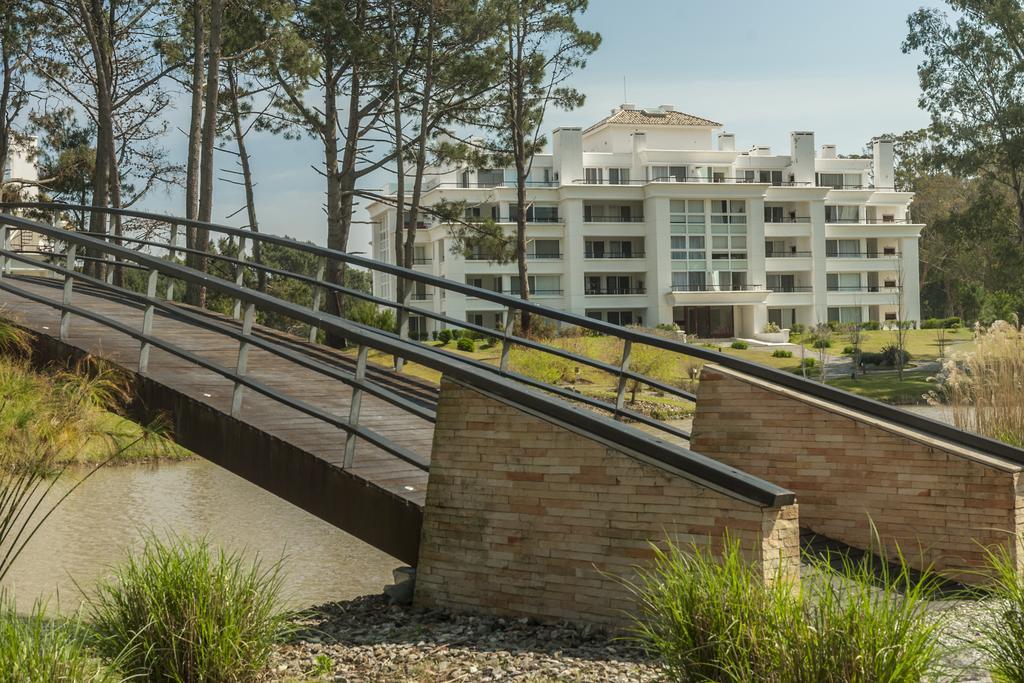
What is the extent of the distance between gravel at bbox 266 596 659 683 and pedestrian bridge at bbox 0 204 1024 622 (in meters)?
0.15

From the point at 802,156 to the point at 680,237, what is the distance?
37.6 ft

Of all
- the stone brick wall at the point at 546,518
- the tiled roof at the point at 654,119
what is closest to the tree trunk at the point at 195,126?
the stone brick wall at the point at 546,518

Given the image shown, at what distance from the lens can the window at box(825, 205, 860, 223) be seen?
73250mm

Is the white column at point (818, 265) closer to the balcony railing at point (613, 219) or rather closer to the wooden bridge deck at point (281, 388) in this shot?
the balcony railing at point (613, 219)

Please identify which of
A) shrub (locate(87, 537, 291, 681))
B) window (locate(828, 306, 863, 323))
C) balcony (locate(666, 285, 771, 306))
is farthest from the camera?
window (locate(828, 306, 863, 323))

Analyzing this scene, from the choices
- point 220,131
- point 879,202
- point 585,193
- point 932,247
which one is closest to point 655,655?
point 220,131

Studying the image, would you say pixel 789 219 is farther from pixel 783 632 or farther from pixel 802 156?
pixel 783 632

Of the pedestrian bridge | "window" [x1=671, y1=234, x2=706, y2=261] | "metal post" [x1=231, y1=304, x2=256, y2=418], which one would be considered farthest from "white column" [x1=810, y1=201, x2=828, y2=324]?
"metal post" [x1=231, y1=304, x2=256, y2=418]

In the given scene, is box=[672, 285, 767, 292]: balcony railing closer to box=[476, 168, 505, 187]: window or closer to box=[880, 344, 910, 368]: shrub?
box=[476, 168, 505, 187]: window

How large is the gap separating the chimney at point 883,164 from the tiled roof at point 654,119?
12766 mm

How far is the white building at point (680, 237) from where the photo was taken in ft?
213

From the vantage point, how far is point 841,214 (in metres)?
73.4

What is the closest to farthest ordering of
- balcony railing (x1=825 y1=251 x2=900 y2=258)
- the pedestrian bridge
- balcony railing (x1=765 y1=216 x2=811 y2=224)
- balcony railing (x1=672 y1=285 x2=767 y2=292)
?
1. the pedestrian bridge
2. balcony railing (x1=672 y1=285 x2=767 y2=292)
3. balcony railing (x1=765 y1=216 x2=811 y2=224)
4. balcony railing (x1=825 y1=251 x2=900 y2=258)

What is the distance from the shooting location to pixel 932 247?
78500 millimetres
